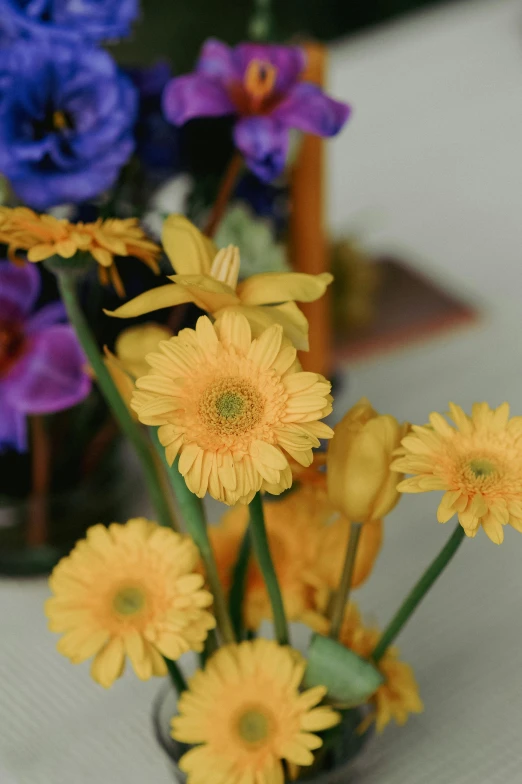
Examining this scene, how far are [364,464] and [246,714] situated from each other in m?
0.09

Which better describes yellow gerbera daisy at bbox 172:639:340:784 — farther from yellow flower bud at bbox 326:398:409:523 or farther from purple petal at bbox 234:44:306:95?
purple petal at bbox 234:44:306:95

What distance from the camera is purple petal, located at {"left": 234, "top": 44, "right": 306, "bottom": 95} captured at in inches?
16.8

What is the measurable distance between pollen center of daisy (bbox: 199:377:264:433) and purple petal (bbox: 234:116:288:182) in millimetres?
189

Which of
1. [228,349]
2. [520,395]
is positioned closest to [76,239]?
[228,349]

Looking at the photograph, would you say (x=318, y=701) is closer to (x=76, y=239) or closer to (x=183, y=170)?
(x=76, y=239)

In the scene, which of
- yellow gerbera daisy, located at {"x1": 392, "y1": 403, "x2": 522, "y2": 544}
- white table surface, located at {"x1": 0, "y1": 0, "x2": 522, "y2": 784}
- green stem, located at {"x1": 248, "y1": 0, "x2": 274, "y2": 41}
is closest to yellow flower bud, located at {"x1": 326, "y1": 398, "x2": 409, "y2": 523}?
yellow gerbera daisy, located at {"x1": 392, "y1": 403, "x2": 522, "y2": 544}

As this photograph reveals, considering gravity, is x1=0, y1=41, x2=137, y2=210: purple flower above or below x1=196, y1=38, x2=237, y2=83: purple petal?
below

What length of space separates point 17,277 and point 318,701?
225 mm

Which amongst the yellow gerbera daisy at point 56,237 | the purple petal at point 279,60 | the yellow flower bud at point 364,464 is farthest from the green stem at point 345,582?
the purple petal at point 279,60

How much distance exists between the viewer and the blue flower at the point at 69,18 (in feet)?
1.31

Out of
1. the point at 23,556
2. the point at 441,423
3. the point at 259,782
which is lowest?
the point at 23,556

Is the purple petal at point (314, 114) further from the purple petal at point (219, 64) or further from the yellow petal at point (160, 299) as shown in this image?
the yellow petal at point (160, 299)

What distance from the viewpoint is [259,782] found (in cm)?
27

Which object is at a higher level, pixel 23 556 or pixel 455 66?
pixel 455 66
